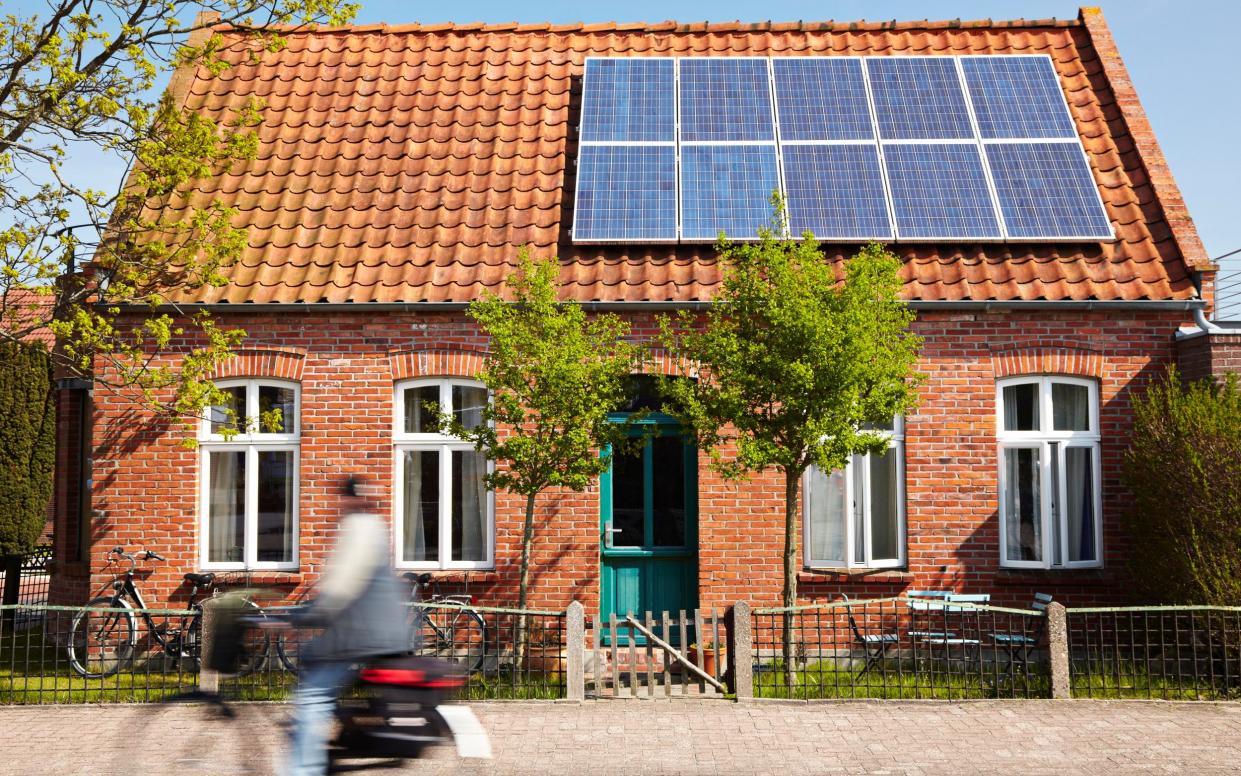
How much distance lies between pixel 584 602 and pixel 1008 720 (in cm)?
473

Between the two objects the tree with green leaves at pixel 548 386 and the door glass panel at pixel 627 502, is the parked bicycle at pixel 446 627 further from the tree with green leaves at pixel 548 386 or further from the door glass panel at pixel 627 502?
the door glass panel at pixel 627 502

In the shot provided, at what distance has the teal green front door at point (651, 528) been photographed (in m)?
12.4

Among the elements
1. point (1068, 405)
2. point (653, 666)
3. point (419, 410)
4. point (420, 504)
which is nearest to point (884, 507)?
point (1068, 405)

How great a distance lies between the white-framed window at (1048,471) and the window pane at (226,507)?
8.29 m

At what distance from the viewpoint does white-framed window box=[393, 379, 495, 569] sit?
12.3 metres

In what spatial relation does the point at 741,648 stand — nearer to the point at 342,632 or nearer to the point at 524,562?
the point at 524,562

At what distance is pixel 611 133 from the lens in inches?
543

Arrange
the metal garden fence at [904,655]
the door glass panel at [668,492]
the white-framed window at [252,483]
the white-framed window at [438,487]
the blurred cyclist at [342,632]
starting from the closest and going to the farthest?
1. the blurred cyclist at [342,632]
2. the metal garden fence at [904,655]
3. the white-framed window at [438,487]
4. the white-framed window at [252,483]
5. the door glass panel at [668,492]

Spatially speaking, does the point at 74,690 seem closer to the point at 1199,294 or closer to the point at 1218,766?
the point at 1218,766

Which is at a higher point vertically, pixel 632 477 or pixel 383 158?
pixel 383 158

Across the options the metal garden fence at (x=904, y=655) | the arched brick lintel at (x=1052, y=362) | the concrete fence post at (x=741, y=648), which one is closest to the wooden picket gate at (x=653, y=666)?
the concrete fence post at (x=741, y=648)

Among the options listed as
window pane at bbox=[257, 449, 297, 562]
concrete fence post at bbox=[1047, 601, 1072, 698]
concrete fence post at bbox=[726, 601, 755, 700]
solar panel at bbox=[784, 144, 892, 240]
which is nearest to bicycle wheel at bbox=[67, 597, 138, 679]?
window pane at bbox=[257, 449, 297, 562]

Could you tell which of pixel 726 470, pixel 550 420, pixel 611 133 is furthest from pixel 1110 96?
pixel 550 420

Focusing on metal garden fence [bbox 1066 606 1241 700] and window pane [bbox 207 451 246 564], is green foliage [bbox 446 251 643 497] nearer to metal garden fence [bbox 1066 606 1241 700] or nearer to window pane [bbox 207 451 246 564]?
window pane [bbox 207 451 246 564]
